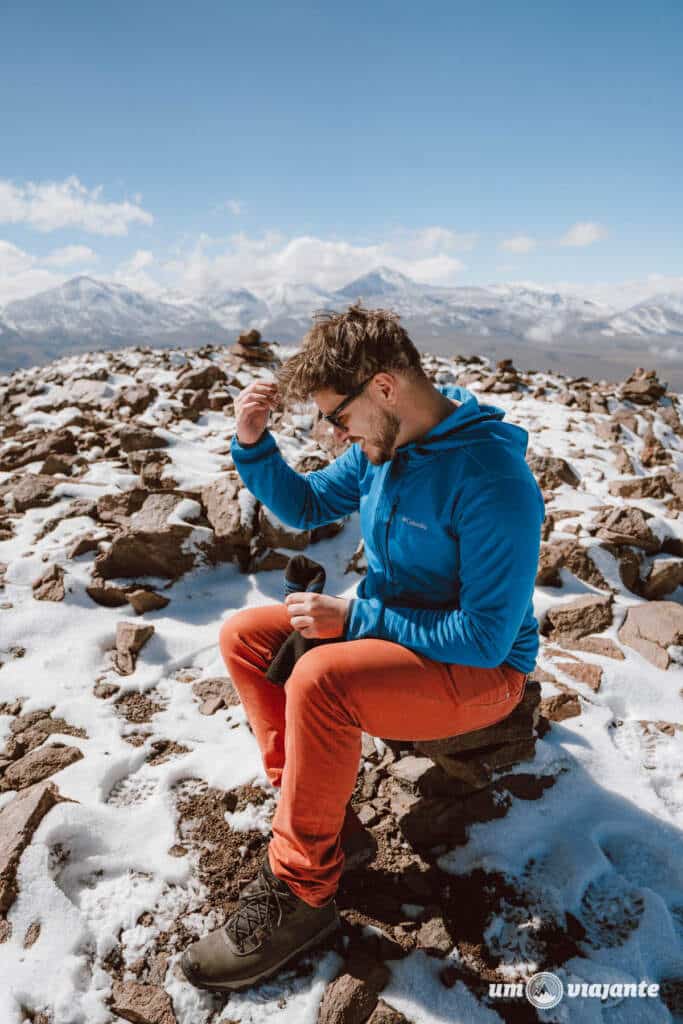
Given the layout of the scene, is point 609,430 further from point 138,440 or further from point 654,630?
point 138,440

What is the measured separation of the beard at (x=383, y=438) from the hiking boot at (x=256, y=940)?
1934 millimetres

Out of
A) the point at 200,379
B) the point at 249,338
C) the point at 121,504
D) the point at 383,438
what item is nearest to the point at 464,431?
the point at 383,438

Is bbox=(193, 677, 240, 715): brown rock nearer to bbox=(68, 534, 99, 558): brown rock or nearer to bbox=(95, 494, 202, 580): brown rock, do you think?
bbox=(95, 494, 202, 580): brown rock

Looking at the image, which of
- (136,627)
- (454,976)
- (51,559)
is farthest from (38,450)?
(454,976)

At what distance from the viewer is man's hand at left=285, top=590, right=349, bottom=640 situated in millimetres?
2381

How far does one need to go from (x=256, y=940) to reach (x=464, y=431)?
7.69 ft

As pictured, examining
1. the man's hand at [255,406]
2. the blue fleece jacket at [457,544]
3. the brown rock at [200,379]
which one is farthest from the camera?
the brown rock at [200,379]

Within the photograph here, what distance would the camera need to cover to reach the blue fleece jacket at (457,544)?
2.21 meters

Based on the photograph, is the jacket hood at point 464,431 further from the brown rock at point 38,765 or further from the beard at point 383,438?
the brown rock at point 38,765

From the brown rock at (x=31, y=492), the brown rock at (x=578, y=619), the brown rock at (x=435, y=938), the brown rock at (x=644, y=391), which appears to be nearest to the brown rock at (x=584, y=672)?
the brown rock at (x=578, y=619)

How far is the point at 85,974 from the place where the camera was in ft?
7.62

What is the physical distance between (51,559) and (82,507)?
0.95 m

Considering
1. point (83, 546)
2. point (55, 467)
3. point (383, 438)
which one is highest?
point (383, 438)

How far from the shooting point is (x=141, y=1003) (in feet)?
7.45
